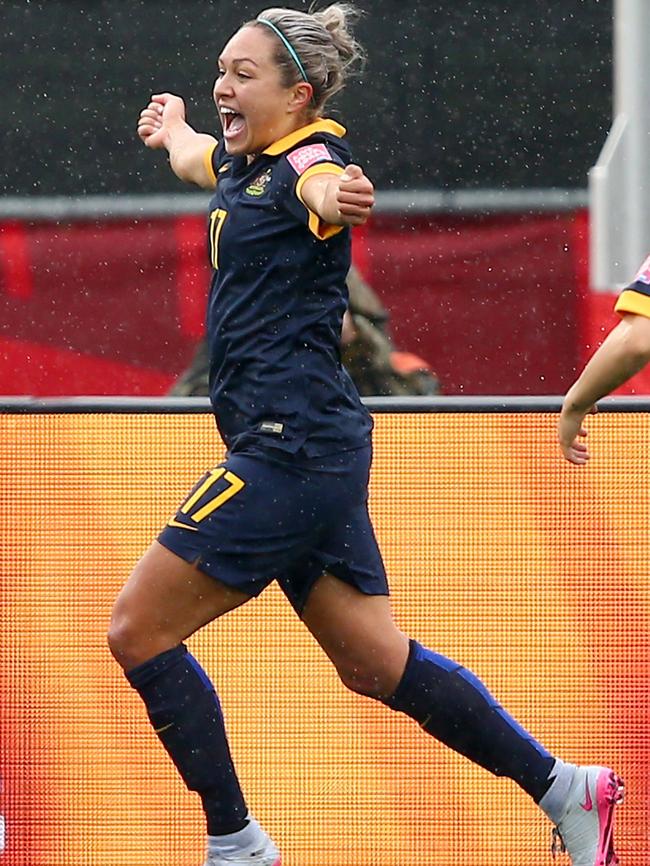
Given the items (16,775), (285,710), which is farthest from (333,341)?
(16,775)

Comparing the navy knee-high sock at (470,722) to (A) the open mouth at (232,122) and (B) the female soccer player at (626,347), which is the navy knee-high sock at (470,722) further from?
(A) the open mouth at (232,122)

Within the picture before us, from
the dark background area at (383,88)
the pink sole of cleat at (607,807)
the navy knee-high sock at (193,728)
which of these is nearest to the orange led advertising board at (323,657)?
the pink sole of cleat at (607,807)

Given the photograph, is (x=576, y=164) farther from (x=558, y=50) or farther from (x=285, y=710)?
(x=285, y=710)

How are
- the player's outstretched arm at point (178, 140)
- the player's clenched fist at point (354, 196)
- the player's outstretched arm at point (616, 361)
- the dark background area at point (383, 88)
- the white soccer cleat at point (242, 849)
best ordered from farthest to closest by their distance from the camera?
the dark background area at point (383, 88), the player's outstretched arm at point (178, 140), the white soccer cleat at point (242, 849), the player's clenched fist at point (354, 196), the player's outstretched arm at point (616, 361)

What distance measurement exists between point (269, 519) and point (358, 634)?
1.28 feet

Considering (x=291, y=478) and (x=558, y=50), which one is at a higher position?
(x=558, y=50)

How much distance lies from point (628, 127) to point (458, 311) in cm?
249

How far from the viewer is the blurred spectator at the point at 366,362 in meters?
7.06

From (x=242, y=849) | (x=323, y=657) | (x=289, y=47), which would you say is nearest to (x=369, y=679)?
(x=323, y=657)

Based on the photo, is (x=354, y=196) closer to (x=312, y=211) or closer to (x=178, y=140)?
(x=312, y=211)

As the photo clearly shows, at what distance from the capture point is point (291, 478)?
441 cm

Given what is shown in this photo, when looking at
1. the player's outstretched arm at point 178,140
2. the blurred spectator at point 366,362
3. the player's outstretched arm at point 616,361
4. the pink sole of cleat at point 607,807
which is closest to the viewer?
the player's outstretched arm at point 616,361

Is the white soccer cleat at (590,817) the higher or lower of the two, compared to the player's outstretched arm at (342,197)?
lower

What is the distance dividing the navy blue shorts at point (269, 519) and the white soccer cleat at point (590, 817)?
2.40 feet
